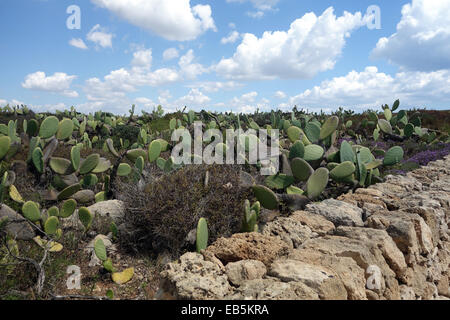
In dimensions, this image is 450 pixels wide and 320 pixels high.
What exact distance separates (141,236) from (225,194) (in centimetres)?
111

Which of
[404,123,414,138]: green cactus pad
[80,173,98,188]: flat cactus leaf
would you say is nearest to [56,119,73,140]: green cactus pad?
[80,173,98,188]: flat cactus leaf

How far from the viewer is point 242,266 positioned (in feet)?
8.63

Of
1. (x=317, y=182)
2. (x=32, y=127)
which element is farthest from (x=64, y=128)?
(x=317, y=182)

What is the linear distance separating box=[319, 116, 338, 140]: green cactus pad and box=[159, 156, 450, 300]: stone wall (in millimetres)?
1689

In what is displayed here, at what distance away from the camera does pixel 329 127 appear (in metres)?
6.21

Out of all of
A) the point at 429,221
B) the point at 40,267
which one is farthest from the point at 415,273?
the point at 40,267

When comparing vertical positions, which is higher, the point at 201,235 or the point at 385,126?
the point at 385,126

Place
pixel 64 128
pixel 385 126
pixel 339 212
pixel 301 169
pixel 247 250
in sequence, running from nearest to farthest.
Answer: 1. pixel 247 250
2. pixel 339 212
3. pixel 301 169
4. pixel 64 128
5. pixel 385 126

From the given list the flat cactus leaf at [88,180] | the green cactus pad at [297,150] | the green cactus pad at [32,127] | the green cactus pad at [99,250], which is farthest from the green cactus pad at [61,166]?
the green cactus pad at [297,150]

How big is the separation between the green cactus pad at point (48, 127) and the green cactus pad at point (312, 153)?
4349mm

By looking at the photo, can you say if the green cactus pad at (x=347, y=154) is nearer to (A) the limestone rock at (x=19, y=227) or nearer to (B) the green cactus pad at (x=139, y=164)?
(B) the green cactus pad at (x=139, y=164)

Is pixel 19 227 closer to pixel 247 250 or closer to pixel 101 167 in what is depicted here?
pixel 101 167

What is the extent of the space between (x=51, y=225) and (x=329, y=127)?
4.32 meters

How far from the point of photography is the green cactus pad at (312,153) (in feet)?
18.6
